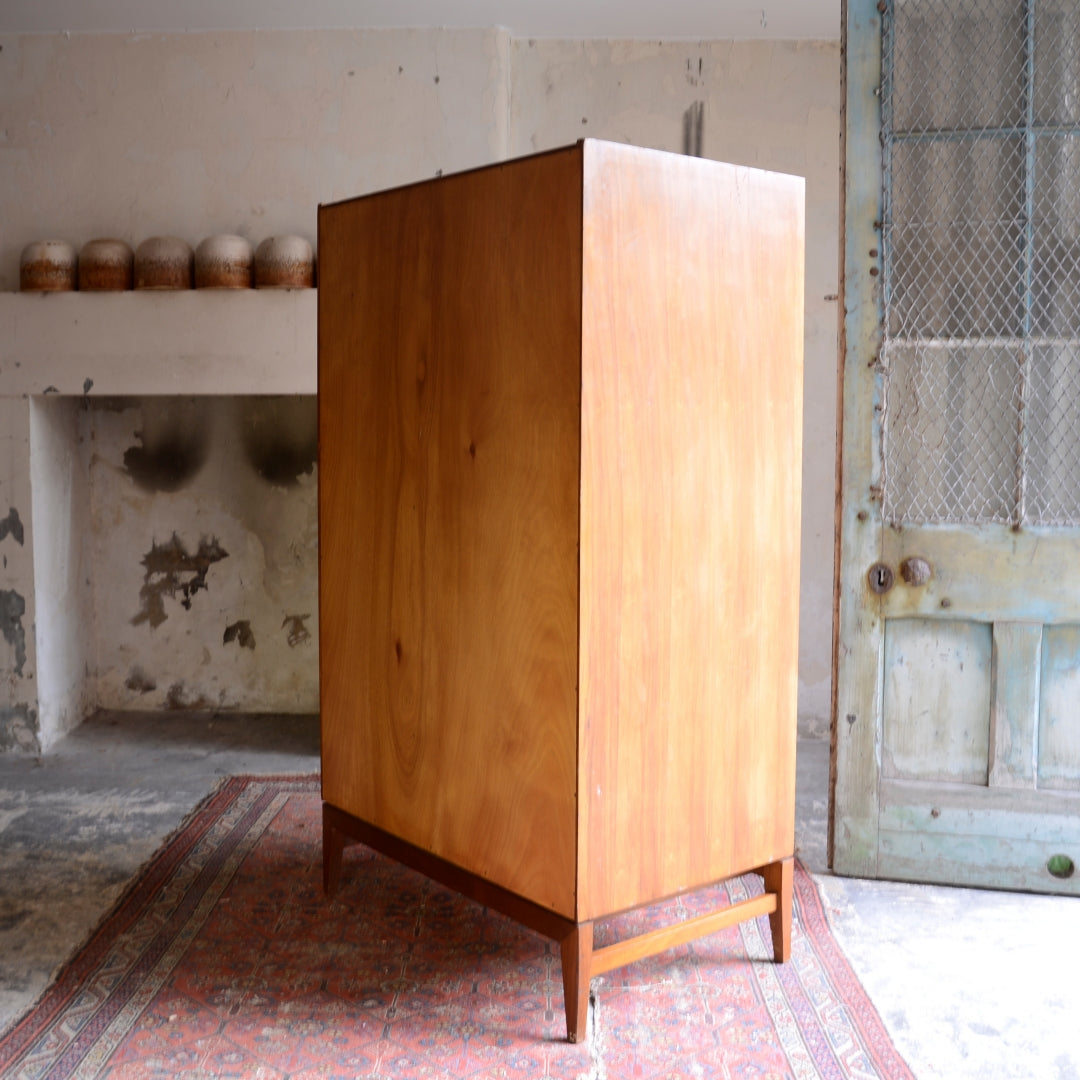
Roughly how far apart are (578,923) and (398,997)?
20.0 inches

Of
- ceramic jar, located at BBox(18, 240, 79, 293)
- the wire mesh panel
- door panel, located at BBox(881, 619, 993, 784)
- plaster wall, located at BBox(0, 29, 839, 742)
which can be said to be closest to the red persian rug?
door panel, located at BBox(881, 619, 993, 784)

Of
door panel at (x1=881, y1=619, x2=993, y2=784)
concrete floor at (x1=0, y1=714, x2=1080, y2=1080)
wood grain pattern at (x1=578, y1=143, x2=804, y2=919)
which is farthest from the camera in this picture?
door panel at (x1=881, y1=619, x2=993, y2=784)

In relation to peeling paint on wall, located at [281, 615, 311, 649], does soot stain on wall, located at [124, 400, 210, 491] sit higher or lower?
higher

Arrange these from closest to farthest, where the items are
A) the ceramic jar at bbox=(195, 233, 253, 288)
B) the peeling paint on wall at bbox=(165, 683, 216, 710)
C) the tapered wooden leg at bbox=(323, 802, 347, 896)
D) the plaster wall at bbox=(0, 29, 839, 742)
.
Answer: the tapered wooden leg at bbox=(323, 802, 347, 896), the ceramic jar at bbox=(195, 233, 253, 288), the plaster wall at bbox=(0, 29, 839, 742), the peeling paint on wall at bbox=(165, 683, 216, 710)

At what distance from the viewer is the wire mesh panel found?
113 inches

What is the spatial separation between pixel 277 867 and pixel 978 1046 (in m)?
1.83

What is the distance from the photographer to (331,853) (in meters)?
2.83

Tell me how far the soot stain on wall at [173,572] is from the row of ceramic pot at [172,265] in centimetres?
109

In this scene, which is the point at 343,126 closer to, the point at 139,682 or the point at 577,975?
the point at 139,682

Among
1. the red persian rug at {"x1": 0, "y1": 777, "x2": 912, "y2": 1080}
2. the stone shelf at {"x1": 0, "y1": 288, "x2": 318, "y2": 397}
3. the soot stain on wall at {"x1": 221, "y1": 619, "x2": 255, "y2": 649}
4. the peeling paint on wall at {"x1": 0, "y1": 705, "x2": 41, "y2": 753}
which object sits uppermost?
the stone shelf at {"x1": 0, "y1": 288, "x2": 318, "y2": 397}

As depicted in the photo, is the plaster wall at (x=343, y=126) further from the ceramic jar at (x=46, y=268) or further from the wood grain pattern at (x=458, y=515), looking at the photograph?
the wood grain pattern at (x=458, y=515)

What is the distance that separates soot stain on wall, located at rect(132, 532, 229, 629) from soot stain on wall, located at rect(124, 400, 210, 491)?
248 mm

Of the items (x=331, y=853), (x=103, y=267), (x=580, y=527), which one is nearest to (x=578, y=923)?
(x=580, y=527)

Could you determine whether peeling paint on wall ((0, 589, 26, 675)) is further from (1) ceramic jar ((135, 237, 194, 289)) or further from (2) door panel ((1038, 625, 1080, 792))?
(2) door panel ((1038, 625, 1080, 792))
